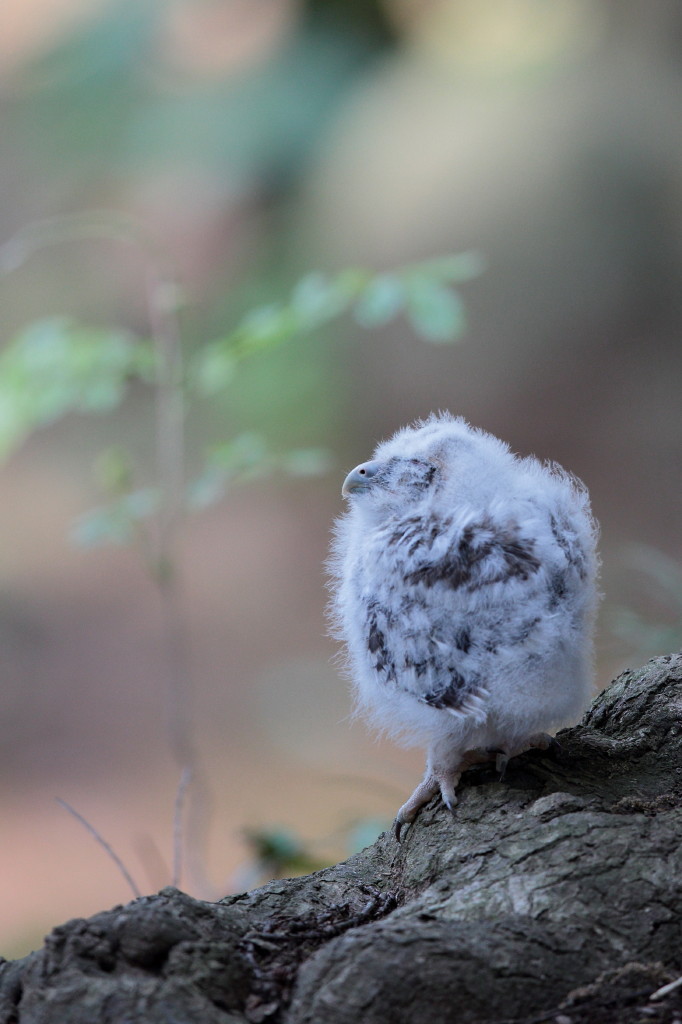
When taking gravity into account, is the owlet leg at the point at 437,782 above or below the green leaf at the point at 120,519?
below

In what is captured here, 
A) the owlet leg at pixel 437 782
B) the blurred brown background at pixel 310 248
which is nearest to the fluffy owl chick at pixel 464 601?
the owlet leg at pixel 437 782

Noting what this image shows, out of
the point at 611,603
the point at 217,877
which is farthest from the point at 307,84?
the point at 217,877

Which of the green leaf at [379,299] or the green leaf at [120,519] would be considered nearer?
the green leaf at [379,299]

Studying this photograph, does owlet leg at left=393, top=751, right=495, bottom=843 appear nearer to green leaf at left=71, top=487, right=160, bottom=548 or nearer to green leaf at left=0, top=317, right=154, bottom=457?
green leaf at left=71, top=487, right=160, bottom=548

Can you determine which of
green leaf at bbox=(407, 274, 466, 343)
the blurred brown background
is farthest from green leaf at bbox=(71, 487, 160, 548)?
the blurred brown background

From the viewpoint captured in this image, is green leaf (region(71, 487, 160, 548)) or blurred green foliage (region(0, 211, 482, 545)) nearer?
blurred green foliage (region(0, 211, 482, 545))

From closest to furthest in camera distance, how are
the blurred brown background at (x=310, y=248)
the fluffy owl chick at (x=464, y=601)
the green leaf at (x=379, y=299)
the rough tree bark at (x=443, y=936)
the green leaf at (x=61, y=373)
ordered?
1. the rough tree bark at (x=443, y=936)
2. the fluffy owl chick at (x=464, y=601)
3. the green leaf at (x=379, y=299)
4. the green leaf at (x=61, y=373)
5. the blurred brown background at (x=310, y=248)

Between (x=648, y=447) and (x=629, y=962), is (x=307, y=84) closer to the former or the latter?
(x=648, y=447)

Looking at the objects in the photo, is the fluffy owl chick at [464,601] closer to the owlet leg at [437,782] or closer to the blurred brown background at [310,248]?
the owlet leg at [437,782]
